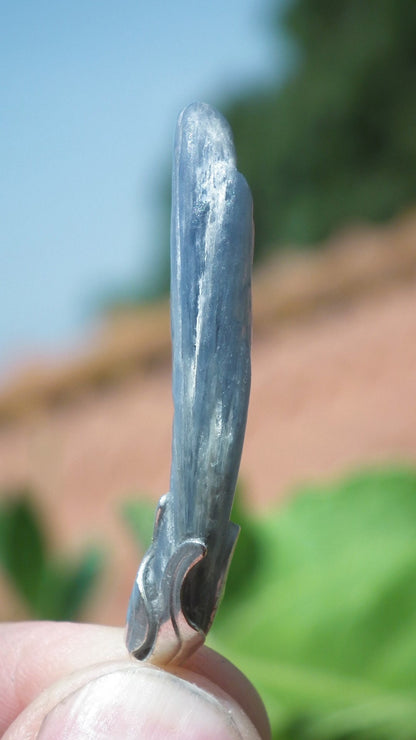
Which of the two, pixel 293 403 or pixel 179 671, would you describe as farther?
pixel 293 403

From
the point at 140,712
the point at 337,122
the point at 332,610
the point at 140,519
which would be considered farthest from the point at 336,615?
the point at 337,122

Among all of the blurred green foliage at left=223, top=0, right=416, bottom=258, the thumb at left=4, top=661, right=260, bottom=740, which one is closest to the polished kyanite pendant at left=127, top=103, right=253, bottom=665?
the thumb at left=4, top=661, right=260, bottom=740

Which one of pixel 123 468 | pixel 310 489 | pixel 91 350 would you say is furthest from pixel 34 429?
pixel 310 489

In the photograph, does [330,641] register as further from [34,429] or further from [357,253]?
[357,253]

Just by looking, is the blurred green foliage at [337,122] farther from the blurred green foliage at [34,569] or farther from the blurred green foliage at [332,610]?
the blurred green foliage at [332,610]

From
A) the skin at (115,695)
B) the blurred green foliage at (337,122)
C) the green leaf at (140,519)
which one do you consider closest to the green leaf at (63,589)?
the green leaf at (140,519)

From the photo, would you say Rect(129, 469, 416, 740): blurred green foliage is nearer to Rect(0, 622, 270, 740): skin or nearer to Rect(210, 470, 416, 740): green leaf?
Rect(210, 470, 416, 740): green leaf
